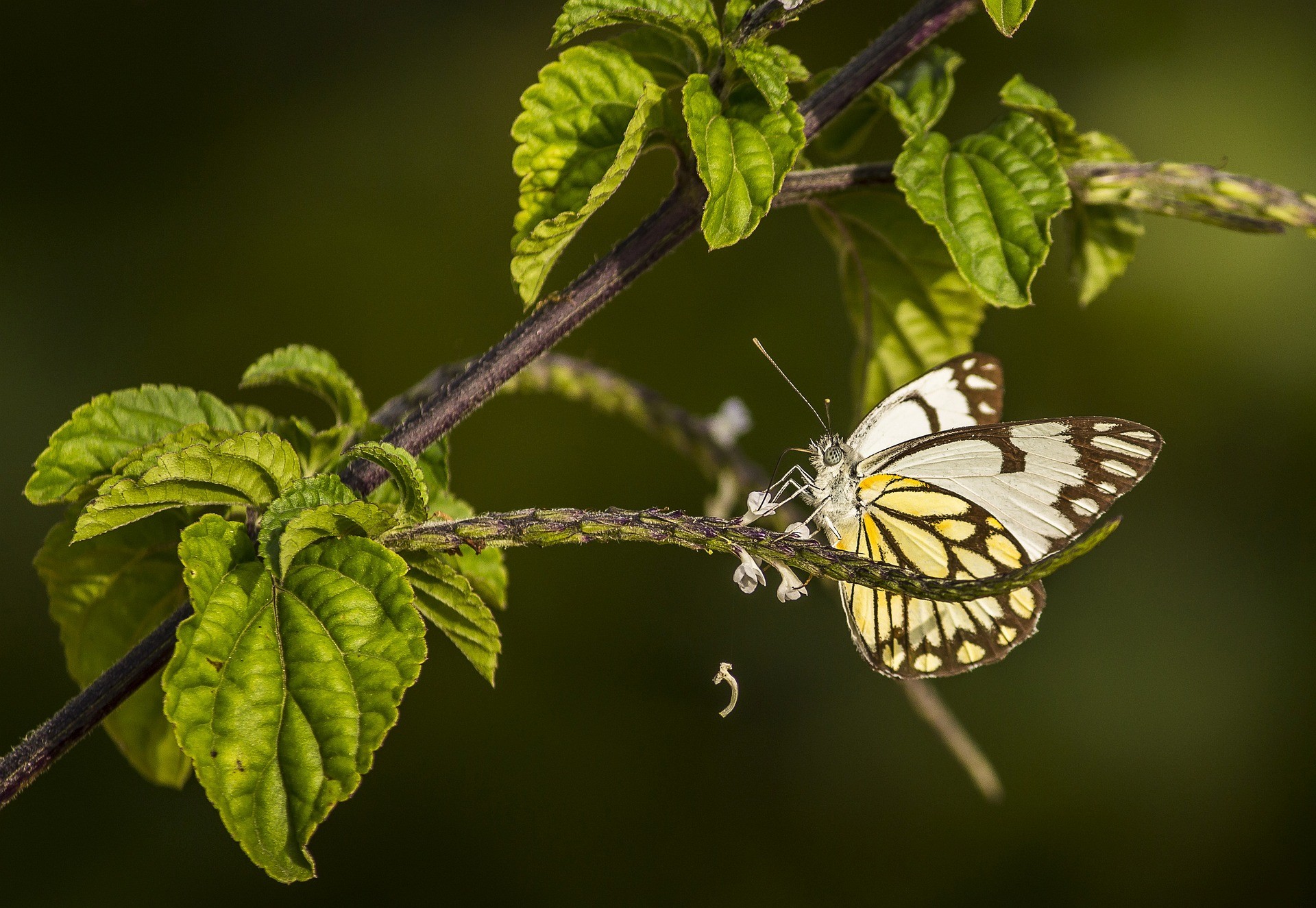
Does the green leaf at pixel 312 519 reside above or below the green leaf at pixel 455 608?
above

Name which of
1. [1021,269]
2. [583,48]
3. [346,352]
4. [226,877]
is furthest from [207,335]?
[1021,269]

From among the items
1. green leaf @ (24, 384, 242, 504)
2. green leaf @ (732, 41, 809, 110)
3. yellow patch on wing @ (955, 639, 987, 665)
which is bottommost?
yellow patch on wing @ (955, 639, 987, 665)

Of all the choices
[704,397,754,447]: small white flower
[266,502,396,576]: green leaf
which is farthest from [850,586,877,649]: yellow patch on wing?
[266,502,396,576]: green leaf

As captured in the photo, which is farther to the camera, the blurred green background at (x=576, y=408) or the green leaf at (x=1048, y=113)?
the blurred green background at (x=576, y=408)

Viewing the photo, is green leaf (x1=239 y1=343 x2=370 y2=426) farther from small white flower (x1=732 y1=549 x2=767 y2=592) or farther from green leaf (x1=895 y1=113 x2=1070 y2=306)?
green leaf (x1=895 y1=113 x2=1070 y2=306)

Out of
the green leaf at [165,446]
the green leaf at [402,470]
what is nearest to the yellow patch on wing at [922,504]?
the green leaf at [402,470]

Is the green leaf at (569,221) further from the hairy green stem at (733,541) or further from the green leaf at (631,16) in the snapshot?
the hairy green stem at (733,541)
